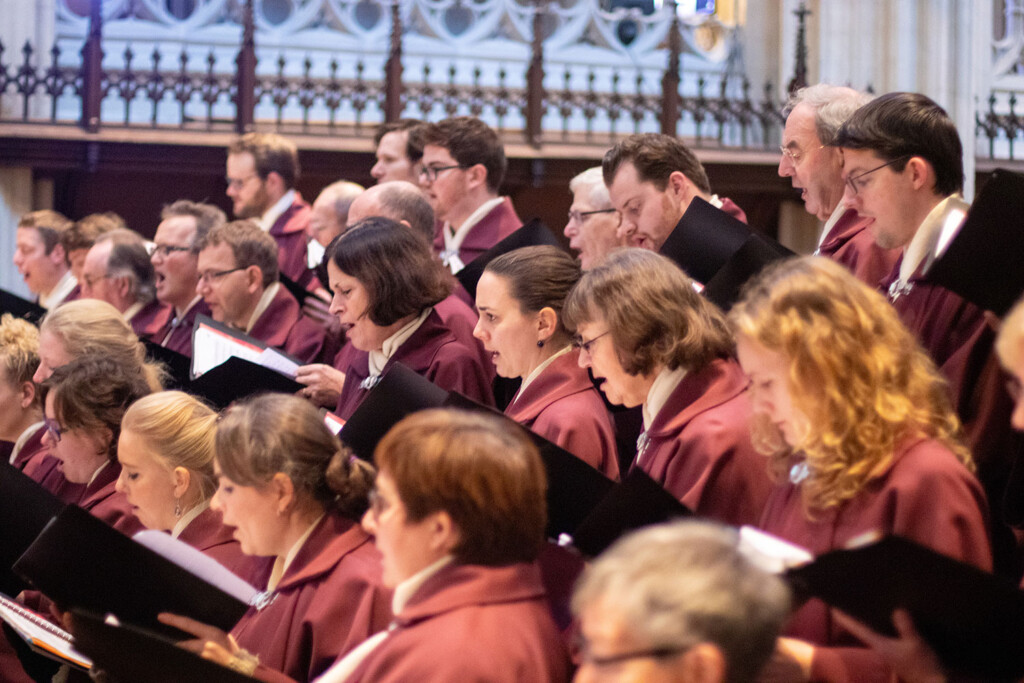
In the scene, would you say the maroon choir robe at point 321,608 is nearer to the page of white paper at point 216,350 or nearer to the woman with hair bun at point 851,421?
the woman with hair bun at point 851,421

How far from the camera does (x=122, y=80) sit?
8.38m

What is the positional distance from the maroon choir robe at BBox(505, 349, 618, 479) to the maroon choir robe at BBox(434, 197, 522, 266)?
75.3 inches

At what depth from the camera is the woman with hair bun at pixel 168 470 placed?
3.52 meters

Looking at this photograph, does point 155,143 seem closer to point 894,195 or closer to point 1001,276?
point 894,195

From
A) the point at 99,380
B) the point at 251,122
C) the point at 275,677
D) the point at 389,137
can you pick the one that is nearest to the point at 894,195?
the point at 275,677

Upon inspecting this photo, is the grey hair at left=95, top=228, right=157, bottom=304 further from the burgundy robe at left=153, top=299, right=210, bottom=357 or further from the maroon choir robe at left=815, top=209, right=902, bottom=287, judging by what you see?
the maroon choir robe at left=815, top=209, right=902, bottom=287

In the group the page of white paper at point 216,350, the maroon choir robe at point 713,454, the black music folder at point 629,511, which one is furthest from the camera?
the page of white paper at point 216,350

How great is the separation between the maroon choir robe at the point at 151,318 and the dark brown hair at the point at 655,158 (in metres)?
2.87

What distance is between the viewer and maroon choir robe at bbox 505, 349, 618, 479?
10.8 ft

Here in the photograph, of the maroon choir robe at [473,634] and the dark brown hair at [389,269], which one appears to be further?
the dark brown hair at [389,269]

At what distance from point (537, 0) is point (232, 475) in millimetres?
7390

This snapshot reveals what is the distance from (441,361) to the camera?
4137mm

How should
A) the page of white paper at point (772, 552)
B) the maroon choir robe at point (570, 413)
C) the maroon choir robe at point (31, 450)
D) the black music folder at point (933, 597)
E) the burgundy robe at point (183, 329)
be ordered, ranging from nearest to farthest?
the black music folder at point (933, 597), the page of white paper at point (772, 552), the maroon choir robe at point (570, 413), the maroon choir robe at point (31, 450), the burgundy robe at point (183, 329)

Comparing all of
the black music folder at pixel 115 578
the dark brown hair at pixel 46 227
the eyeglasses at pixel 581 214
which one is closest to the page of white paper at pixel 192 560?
the black music folder at pixel 115 578
